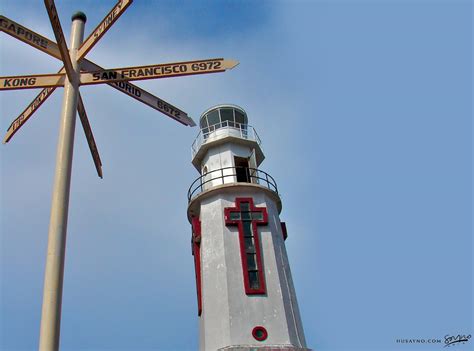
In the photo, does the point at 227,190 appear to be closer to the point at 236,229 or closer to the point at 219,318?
the point at 236,229

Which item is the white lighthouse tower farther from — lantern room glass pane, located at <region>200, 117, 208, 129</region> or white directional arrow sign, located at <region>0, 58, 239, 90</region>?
white directional arrow sign, located at <region>0, 58, 239, 90</region>

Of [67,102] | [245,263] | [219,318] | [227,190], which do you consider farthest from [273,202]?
[67,102]

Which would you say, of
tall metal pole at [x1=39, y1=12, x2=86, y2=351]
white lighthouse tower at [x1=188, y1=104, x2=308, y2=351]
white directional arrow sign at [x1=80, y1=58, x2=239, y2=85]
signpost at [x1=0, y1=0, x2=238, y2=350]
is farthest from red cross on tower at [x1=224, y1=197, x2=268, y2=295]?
tall metal pole at [x1=39, y1=12, x2=86, y2=351]

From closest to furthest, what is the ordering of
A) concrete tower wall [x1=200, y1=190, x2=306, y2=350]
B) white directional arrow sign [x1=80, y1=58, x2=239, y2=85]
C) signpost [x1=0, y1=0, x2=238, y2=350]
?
signpost [x1=0, y1=0, x2=238, y2=350]
white directional arrow sign [x1=80, y1=58, x2=239, y2=85]
concrete tower wall [x1=200, y1=190, x2=306, y2=350]

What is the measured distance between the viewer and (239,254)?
25.3 metres

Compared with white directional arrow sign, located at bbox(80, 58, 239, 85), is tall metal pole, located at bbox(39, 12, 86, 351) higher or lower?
lower

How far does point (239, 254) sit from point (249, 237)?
116 cm

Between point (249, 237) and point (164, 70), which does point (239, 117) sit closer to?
point (249, 237)

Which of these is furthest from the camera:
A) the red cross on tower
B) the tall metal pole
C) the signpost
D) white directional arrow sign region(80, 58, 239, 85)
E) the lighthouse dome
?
the lighthouse dome

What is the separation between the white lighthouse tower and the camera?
76.0 feet

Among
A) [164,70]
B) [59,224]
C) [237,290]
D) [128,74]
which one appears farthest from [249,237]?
[59,224]

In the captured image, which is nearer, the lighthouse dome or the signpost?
the signpost

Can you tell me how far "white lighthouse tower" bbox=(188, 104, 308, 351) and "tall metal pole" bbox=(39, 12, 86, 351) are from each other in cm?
1559

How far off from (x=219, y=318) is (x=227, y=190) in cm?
713
